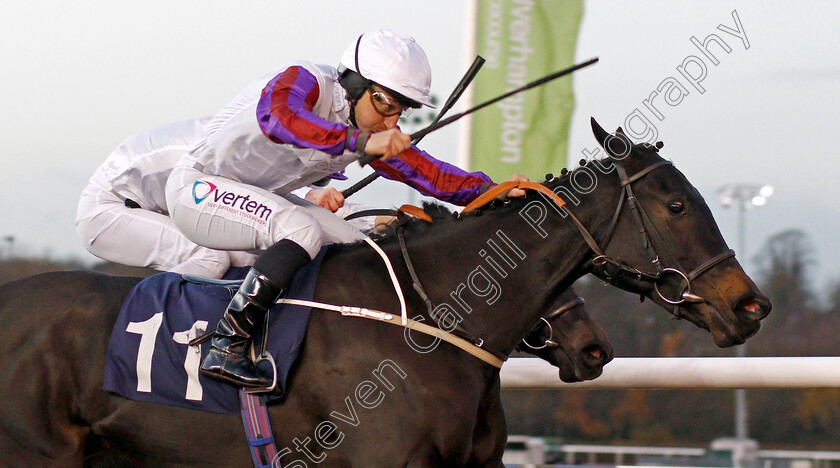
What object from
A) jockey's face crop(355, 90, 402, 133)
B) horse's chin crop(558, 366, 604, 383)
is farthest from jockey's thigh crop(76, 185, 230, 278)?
horse's chin crop(558, 366, 604, 383)

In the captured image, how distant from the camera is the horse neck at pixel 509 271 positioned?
3.45 metres

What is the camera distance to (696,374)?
5.03 metres

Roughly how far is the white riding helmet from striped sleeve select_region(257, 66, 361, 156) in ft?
0.79

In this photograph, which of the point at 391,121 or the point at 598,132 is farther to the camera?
the point at 391,121

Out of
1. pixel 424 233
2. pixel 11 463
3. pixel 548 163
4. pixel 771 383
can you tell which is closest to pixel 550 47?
pixel 548 163

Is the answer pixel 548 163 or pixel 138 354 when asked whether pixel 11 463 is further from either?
pixel 548 163

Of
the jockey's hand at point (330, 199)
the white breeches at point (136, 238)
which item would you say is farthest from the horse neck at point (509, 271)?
the white breeches at point (136, 238)

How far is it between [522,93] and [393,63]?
9.35ft

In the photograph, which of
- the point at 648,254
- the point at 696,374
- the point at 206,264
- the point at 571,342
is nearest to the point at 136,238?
the point at 206,264

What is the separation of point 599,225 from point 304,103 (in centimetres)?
114

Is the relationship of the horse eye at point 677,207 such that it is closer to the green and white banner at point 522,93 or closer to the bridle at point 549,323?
the bridle at point 549,323

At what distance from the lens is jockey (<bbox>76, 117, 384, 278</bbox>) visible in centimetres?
423

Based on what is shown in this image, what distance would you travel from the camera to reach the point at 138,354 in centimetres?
349

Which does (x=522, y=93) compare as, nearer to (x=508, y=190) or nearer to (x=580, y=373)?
(x=580, y=373)
